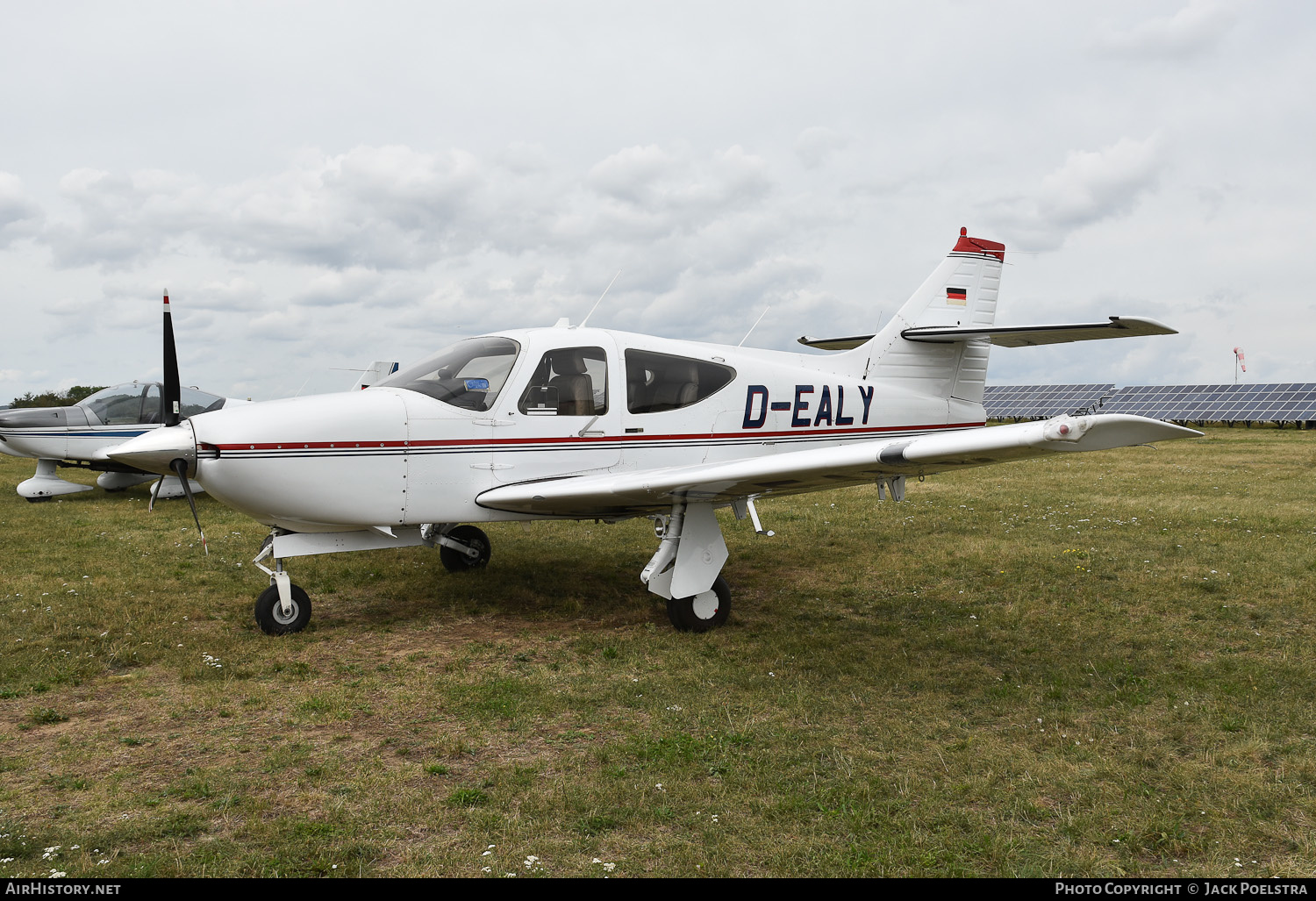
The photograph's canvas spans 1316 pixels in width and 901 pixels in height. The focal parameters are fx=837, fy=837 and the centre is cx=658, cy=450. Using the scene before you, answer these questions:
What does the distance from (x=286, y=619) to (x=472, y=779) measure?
10.6 ft

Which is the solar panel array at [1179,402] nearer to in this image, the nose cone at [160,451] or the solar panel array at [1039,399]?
the solar panel array at [1039,399]

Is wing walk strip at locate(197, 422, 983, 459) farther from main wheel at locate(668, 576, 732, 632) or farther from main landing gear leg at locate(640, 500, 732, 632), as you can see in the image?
main wheel at locate(668, 576, 732, 632)

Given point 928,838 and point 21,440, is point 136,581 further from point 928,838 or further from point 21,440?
point 21,440

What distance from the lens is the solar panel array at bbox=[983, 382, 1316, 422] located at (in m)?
38.3

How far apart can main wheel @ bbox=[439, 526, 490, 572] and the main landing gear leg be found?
2950 millimetres

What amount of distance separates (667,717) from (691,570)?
1920 mm

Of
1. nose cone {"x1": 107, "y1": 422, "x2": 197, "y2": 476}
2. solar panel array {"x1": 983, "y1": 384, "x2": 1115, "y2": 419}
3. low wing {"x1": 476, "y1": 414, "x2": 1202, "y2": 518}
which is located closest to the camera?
low wing {"x1": 476, "y1": 414, "x2": 1202, "y2": 518}

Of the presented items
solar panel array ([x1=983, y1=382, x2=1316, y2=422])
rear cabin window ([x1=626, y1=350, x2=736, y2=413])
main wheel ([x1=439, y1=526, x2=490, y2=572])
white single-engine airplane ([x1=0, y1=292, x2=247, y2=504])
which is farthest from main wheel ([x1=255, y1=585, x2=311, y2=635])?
solar panel array ([x1=983, y1=382, x2=1316, y2=422])

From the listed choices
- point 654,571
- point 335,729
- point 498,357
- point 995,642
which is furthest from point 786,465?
point 335,729

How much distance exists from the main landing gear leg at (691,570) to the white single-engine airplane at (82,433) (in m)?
10.4

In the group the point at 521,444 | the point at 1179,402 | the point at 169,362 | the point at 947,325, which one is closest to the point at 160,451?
the point at 169,362

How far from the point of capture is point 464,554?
8977 mm

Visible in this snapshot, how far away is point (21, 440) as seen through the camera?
14555 mm

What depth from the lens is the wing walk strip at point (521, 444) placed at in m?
5.95
